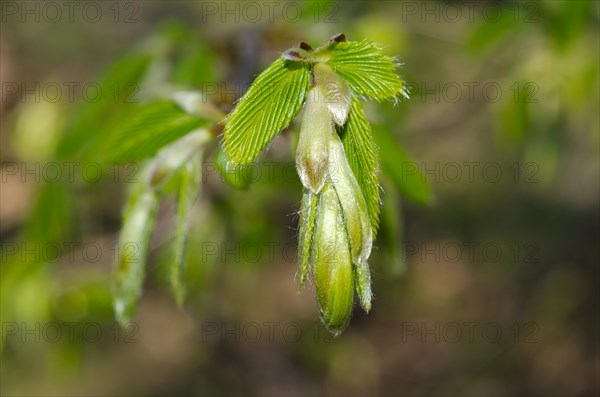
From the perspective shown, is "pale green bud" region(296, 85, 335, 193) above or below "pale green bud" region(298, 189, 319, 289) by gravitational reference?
above

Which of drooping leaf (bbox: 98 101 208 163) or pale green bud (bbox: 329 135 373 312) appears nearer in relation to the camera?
pale green bud (bbox: 329 135 373 312)

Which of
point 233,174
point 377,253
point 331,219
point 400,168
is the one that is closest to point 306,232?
point 331,219

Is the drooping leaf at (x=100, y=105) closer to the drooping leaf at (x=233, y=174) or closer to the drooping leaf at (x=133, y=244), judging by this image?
the drooping leaf at (x=133, y=244)

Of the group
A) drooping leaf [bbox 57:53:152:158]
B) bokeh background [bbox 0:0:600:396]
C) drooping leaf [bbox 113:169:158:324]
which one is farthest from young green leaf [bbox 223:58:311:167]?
bokeh background [bbox 0:0:600:396]

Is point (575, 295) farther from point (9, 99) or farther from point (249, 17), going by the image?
point (9, 99)

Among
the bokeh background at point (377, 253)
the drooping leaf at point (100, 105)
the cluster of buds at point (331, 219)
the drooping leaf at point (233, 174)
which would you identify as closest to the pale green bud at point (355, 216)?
the cluster of buds at point (331, 219)

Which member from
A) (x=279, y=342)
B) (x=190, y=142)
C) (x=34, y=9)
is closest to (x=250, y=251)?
(x=190, y=142)

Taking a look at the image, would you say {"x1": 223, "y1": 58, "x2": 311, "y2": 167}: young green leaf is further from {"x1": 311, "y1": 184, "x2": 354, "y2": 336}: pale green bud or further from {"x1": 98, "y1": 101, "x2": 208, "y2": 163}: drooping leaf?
{"x1": 98, "y1": 101, "x2": 208, "y2": 163}: drooping leaf
